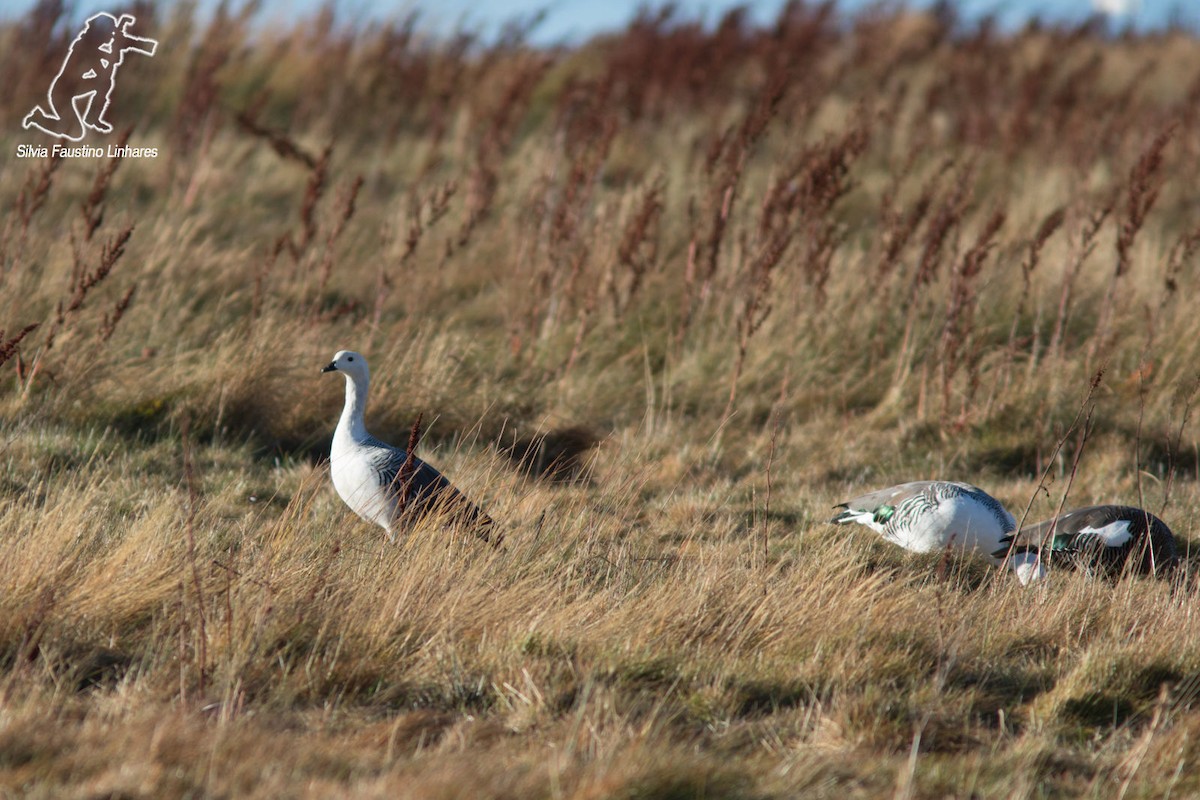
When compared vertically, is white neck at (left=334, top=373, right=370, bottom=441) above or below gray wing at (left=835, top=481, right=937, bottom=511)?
below

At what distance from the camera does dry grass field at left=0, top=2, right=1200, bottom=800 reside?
3172mm

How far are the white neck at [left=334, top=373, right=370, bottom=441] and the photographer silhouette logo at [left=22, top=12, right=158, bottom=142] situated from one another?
19.6ft

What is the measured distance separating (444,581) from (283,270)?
450 cm

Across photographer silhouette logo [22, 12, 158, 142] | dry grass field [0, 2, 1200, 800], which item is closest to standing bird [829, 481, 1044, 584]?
dry grass field [0, 2, 1200, 800]

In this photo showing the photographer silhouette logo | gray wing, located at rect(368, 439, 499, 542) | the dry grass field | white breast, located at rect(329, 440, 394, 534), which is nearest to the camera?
the dry grass field

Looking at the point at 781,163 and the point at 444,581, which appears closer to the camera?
the point at 444,581

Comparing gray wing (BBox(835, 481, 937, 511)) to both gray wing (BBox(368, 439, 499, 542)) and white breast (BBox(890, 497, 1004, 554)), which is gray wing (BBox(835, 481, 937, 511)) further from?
gray wing (BBox(368, 439, 499, 542))

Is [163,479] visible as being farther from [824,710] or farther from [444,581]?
[824,710]

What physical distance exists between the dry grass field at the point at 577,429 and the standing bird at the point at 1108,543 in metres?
0.20

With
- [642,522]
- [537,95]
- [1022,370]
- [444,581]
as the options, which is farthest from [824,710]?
[537,95]

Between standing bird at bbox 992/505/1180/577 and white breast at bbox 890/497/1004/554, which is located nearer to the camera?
standing bird at bbox 992/505/1180/577

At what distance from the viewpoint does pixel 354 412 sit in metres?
5.06

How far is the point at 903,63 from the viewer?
14.8m

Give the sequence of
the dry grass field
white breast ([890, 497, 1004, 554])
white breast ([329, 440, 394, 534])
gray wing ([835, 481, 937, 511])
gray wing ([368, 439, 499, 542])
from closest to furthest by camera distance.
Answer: the dry grass field, gray wing ([368, 439, 499, 542]), white breast ([329, 440, 394, 534]), white breast ([890, 497, 1004, 554]), gray wing ([835, 481, 937, 511])
